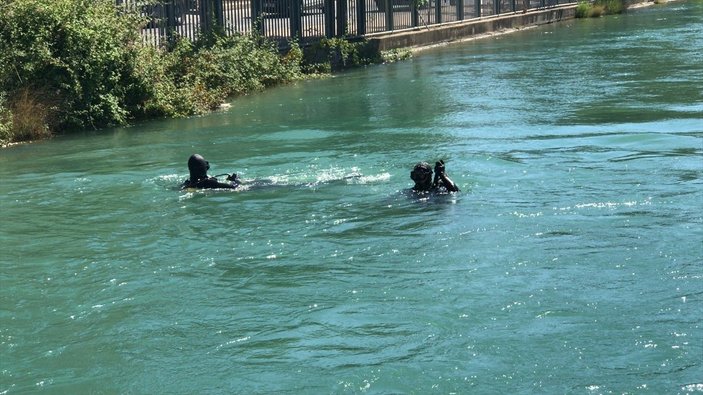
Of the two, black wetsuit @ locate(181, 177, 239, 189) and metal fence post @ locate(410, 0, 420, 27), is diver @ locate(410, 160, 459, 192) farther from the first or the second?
metal fence post @ locate(410, 0, 420, 27)

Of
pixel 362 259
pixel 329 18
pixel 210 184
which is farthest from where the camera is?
pixel 329 18

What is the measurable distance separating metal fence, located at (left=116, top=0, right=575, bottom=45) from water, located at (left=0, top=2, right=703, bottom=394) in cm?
606

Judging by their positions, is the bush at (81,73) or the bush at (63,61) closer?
the bush at (81,73)

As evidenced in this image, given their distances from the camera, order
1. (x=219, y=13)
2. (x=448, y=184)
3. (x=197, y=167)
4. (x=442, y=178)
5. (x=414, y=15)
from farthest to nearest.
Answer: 1. (x=414, y=15)
2. (x=219, y=13)
3. (x=197, y=167)
4. (x=448, y=184)
5. (x=442, y=178)

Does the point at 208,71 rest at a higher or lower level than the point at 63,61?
lower

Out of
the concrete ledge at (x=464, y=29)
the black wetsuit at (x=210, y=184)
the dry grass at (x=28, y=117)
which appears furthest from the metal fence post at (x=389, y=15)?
the black wetsuit at (x=210, y=184)

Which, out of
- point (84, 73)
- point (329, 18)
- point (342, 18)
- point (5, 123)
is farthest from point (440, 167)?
point (342, 18)

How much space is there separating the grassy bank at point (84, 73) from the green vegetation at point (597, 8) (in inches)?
1282

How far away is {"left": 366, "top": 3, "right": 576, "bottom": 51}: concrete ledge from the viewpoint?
36156 millimetres

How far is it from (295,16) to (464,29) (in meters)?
11.7

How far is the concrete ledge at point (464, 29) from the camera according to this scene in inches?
1423

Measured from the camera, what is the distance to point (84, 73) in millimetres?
21125

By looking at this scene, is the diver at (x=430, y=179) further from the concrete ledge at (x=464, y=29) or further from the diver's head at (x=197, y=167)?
the concrete ledge at (x=464, y=29)

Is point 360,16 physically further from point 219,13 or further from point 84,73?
point 84,73
